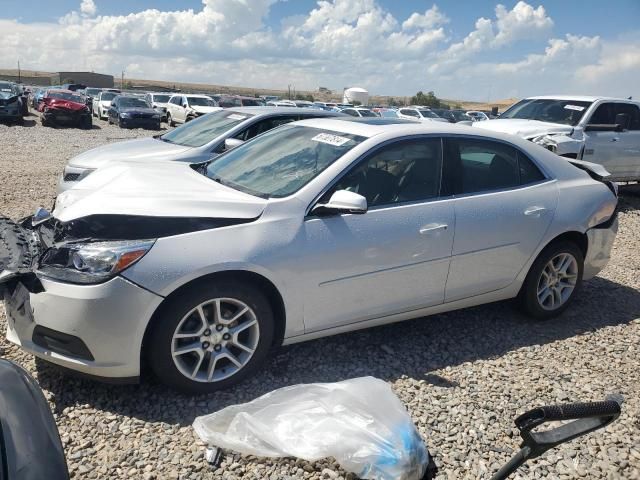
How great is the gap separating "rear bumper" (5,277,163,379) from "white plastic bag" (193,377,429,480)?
0.56 m

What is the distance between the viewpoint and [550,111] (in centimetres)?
1018

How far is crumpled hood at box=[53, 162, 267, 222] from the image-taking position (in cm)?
312

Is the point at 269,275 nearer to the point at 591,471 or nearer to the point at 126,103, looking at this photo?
the point at 591,471

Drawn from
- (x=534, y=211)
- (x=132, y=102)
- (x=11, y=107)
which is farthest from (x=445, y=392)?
(x=132, y=102)

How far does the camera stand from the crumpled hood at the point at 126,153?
21.8 ft

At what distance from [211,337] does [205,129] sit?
4.90 m

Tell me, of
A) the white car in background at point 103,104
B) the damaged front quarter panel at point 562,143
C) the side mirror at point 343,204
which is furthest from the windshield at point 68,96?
the side mirror at point 343,204

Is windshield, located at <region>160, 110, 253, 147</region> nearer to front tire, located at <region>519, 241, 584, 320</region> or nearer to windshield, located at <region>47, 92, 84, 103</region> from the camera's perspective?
front tire, located at <region>519, 241, 584, 320</region>

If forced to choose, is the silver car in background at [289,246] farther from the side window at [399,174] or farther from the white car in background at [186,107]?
the white car in background at [186,107]

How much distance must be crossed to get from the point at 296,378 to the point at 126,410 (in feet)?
3.37

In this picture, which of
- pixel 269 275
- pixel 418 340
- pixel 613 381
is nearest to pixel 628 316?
pixel 613 381

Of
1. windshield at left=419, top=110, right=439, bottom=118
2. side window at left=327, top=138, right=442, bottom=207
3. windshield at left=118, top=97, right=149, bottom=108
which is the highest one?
windshield at left=419, top=110, right=439, bottom=118

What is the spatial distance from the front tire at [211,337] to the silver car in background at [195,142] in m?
3.60

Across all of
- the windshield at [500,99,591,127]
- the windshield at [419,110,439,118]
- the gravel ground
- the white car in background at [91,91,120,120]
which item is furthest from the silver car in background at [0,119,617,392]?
the white car in background at [91,91,120,120]
